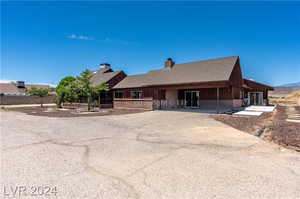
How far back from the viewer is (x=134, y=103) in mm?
19203

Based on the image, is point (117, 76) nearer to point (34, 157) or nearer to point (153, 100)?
point (153, 100)

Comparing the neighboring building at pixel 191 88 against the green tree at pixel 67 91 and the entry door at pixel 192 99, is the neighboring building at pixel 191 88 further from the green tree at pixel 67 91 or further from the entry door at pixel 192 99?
the green tree at pixel 67 91

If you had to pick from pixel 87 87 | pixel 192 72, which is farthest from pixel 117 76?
pixel 192 72

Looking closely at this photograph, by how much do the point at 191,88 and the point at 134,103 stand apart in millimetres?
6710

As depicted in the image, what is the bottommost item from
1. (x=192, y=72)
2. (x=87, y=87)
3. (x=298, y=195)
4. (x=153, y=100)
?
(x=298, y=195)

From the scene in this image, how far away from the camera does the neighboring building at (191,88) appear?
575 inches

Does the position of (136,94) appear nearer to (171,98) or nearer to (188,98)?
(171,98)

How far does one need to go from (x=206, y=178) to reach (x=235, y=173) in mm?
634

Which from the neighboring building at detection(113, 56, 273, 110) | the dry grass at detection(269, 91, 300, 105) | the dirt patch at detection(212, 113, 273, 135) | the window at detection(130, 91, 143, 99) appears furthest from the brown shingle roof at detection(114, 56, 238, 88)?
the dry grass at detection(269, 91, 300, 105)

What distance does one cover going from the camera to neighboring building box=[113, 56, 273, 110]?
1461 centimetres

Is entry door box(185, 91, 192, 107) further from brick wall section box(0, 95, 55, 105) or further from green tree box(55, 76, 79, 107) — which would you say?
brick wall section box(0, 95, 55, 105)

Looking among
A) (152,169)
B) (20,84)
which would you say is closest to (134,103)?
(152,169)

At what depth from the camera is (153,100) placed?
17531 millimetres

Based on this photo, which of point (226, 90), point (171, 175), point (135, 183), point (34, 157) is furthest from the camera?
point (226, 90)
